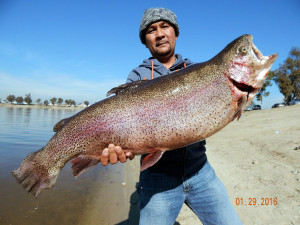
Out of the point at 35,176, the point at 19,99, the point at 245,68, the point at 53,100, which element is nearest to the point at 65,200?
the point at 35,176

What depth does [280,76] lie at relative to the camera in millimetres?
41312

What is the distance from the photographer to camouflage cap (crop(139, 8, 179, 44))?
3.11 meters

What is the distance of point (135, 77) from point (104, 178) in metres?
5.98

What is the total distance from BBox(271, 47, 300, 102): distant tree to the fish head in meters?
47.0

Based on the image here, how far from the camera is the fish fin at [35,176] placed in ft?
8.65

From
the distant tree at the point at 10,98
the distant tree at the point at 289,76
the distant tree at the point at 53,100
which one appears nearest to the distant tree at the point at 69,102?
the distant tree at the point at 53,100

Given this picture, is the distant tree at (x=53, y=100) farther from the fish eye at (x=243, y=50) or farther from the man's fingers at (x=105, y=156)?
the fish eye at (x=243, y=50)

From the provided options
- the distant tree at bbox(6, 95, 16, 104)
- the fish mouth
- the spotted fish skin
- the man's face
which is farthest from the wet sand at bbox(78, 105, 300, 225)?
the distant tree at bbox(6, 95, 16, 104)

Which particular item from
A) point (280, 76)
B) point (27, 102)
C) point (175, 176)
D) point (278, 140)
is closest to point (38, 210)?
point (175, 176)

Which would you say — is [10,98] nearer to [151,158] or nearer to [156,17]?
[156,17]

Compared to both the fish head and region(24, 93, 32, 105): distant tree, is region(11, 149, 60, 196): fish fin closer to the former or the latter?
the fish head

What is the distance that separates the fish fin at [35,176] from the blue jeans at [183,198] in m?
1.28

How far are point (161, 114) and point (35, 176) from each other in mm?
1934

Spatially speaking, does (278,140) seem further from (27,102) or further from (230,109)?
(27,102)
